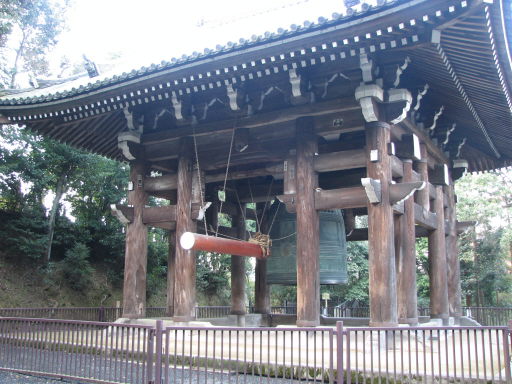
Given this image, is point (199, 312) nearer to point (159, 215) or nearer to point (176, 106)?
point (159, 215)

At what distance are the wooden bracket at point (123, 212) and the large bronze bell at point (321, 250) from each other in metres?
3.13

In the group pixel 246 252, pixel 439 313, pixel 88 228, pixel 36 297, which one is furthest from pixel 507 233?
pixel 36 297

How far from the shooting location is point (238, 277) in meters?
12.8

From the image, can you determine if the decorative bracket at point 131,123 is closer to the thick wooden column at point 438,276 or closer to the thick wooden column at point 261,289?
the thick wooden column at point 261,289

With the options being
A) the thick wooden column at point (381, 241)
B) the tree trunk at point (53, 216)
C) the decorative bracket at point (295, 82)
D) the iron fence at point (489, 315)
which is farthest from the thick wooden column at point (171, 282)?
the iron fence at point (489, 315)

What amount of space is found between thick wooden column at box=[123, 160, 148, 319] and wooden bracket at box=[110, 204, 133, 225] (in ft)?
0.28

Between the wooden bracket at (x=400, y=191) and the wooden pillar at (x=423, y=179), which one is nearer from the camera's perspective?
the wooden bracket at (x=400, y=191)

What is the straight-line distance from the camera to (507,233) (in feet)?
69.8

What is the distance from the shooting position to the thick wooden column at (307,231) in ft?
27.3

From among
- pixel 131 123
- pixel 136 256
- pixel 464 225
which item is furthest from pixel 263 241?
pixel 464 225

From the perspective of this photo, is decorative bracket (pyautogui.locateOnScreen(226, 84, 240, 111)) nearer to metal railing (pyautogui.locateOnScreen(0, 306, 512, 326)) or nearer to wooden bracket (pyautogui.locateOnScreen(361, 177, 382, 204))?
wooden bracket (pyautogui.locateOnScreen(361, 177, 382, 204))

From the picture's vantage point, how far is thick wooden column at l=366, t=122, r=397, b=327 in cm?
765

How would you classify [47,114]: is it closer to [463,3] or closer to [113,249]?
[463,3]

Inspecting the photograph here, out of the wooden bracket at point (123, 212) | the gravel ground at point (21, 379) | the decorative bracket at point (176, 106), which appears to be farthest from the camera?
the wooden bracket at point (123, 212)
